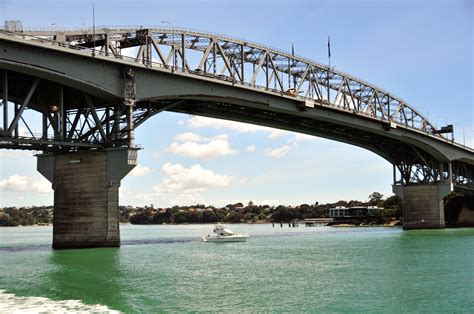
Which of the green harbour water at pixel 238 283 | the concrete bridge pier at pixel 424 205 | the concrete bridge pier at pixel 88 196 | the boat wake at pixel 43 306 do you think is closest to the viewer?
the boat wake at pixel 43 306

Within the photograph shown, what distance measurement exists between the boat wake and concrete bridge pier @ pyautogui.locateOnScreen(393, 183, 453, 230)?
325ft

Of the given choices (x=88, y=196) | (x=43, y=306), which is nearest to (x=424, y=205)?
(x=88, y=196)

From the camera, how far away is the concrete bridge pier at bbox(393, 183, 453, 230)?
118 metres

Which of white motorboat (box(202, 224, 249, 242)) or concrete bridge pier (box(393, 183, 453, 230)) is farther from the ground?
concrete bridge pier (box(393, 183, 453, 230))

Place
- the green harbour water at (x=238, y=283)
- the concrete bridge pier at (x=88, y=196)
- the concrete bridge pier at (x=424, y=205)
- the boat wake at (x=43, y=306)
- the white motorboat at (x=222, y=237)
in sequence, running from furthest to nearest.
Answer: the concrete bridge pier at (x=424, y=205)
the white motorboat at (x=222, y=237)
the concrete bridge pier at (x=88, y=196)
the green harbour water at (x=238, y=283)
the boat wake at (x=43, y=306)

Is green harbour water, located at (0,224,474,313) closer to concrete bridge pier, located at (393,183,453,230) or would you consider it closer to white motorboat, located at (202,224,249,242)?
white motorboat, located at (202,224,249,242)

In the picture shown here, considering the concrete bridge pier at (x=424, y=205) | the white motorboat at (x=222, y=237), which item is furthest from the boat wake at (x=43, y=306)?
the concrete bridge pier at (x=424, y=205)

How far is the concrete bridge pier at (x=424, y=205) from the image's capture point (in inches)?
4632

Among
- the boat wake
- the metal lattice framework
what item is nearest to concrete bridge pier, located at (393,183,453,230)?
the metal lattice framework

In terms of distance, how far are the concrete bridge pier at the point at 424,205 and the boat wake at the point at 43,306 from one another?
99.2 meters

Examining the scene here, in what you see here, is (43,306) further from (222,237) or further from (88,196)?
(222,237)

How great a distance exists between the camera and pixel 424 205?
4717 inches

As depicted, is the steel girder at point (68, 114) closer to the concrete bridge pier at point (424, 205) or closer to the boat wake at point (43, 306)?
the boat wake at point (43, 306)

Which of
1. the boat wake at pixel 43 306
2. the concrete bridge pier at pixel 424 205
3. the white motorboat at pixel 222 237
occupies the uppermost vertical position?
the concrete bridge pier at pixel 424 205
